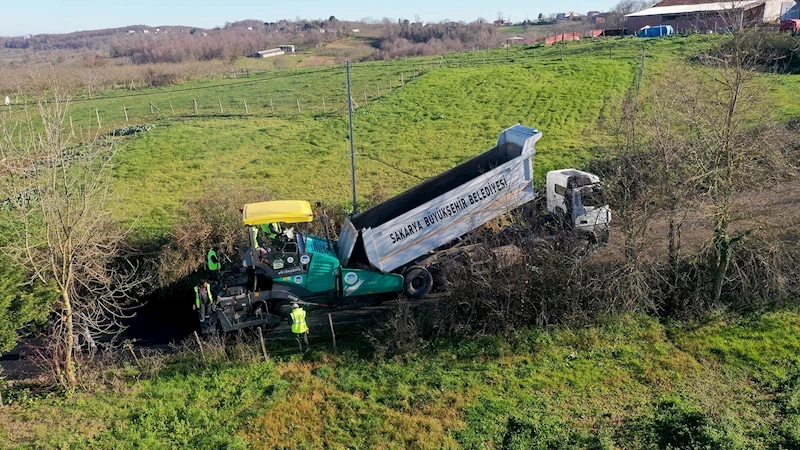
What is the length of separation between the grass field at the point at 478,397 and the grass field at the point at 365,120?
7.61 metres

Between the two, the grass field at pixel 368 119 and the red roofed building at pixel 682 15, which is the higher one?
the red roofed building at pixel 682 15

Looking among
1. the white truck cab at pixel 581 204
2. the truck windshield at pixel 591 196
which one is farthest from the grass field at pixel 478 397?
the truck windshield at pixel 591 196

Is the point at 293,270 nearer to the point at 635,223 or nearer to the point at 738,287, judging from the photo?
the point at 635,223

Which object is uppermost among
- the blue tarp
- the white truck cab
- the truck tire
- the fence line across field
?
the blue tarp

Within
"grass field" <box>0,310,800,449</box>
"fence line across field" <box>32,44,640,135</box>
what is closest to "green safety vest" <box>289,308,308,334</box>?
"grass field" <box>0,310,800,449</box>

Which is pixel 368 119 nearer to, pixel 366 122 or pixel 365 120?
pixel 365 120

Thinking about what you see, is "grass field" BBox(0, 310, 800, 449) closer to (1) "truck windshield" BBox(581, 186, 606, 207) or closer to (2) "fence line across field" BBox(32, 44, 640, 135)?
(1) "truck windshield" BBox(581, 186, 606, 207)

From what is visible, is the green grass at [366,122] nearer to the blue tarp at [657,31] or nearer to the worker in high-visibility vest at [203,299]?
the worker in high-visibility vest at [203,299]

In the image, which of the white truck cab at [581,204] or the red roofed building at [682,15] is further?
the red roofed building at [682,15]

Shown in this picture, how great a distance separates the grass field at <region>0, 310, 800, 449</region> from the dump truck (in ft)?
4.44

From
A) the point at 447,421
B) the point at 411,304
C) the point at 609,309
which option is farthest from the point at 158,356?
the point at 609,309

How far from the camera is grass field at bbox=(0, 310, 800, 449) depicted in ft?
28.2

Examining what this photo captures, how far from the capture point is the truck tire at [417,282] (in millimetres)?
12664

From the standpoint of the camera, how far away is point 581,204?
13453 mm
